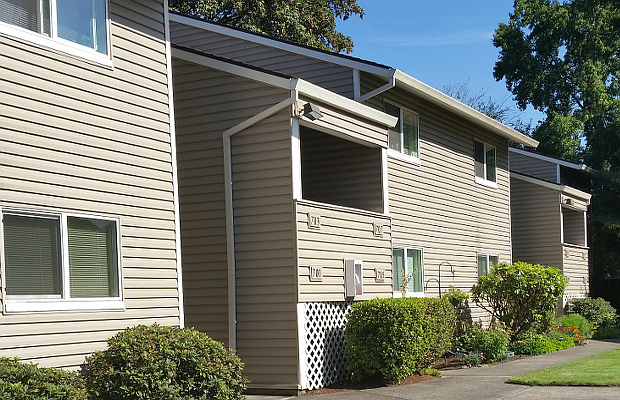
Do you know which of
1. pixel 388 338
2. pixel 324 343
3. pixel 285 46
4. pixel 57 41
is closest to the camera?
pixel 57 41

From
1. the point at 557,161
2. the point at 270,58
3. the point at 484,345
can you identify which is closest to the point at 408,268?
the point at 484,345

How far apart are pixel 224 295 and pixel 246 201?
1.65 meters

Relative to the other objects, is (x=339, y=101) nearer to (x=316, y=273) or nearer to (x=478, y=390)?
(x=316, y=273)

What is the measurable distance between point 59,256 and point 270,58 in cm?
925

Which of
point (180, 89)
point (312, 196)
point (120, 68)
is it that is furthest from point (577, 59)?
point (120, 68)

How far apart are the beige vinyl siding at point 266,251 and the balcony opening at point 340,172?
302 cm

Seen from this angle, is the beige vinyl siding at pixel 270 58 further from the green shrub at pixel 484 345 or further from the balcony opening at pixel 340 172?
the green shrub at pixel 484 345

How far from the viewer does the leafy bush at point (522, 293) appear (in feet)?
59.6

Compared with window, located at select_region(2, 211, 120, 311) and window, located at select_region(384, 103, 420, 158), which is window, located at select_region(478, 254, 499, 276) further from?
window, located at select_region(2, 211, 120, 311)

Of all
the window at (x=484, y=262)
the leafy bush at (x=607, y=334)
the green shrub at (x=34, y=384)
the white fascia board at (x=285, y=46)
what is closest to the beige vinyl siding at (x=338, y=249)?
the white fascia board at (x=285, y=46)

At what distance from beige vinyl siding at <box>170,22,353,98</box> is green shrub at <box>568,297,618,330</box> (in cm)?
1381

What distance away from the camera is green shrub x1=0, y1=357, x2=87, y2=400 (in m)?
6.64

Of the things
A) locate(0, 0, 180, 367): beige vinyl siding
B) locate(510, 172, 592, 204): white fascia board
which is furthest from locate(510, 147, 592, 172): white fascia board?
locate(0, 0, 180, 367): beige vinyl siding

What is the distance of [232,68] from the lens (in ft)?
43.4
